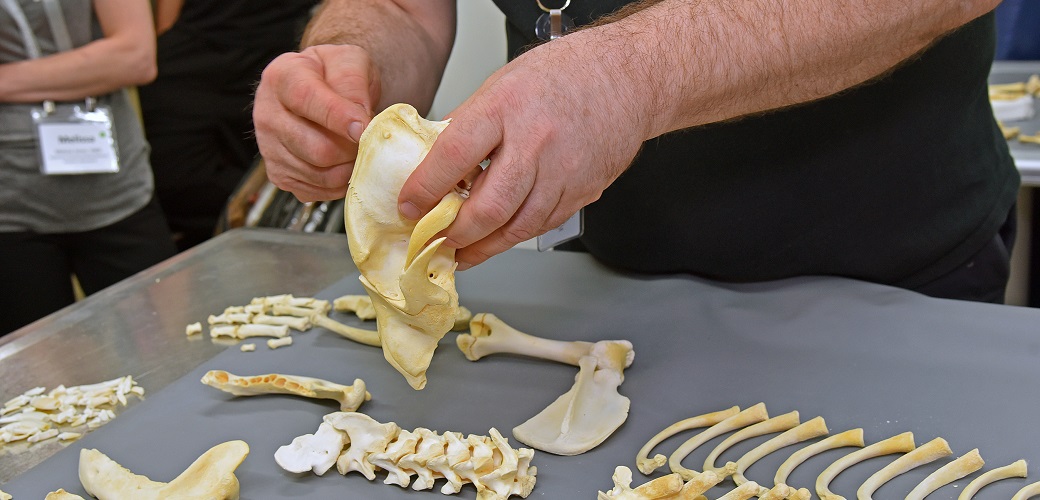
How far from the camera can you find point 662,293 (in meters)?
1.39

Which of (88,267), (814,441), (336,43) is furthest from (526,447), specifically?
(88,267)

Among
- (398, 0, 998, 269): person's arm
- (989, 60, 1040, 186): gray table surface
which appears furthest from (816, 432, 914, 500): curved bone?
(989, 60, 1040, 186): gray table surface

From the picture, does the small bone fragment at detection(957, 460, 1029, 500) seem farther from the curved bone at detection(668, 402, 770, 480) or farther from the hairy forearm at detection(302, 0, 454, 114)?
the hairy forearm at detection(302, 0, 454, 114)

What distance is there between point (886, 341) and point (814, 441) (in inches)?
10.3

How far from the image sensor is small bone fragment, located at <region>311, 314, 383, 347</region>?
4.27ft

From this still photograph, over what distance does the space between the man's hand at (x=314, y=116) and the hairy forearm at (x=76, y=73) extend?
0.89m

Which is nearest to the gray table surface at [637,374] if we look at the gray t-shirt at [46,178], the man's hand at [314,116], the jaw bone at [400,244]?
the jaw bone at [400,244]

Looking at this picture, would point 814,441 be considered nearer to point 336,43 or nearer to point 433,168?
point 433,168

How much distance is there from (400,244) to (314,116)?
26 centimetres

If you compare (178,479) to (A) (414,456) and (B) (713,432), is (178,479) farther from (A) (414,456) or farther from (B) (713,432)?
(B) (713,432)

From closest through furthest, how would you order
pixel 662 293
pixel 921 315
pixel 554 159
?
pixel 554 159 → pixel 921 315 → pixel 662 293

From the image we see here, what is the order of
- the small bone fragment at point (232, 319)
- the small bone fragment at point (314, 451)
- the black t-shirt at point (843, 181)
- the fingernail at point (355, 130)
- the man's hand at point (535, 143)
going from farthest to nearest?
the small bone fragment at point (232, 319), the black t-shirt at point (843, 181), the fingernail at point (355, 130), the small bone fragment at point (314, 451), the man's hand at point (535, 143)

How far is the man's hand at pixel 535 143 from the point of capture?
0.87m

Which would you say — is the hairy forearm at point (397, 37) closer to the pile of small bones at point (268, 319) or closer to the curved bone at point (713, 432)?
the pile of small bones at point (268, 319)
